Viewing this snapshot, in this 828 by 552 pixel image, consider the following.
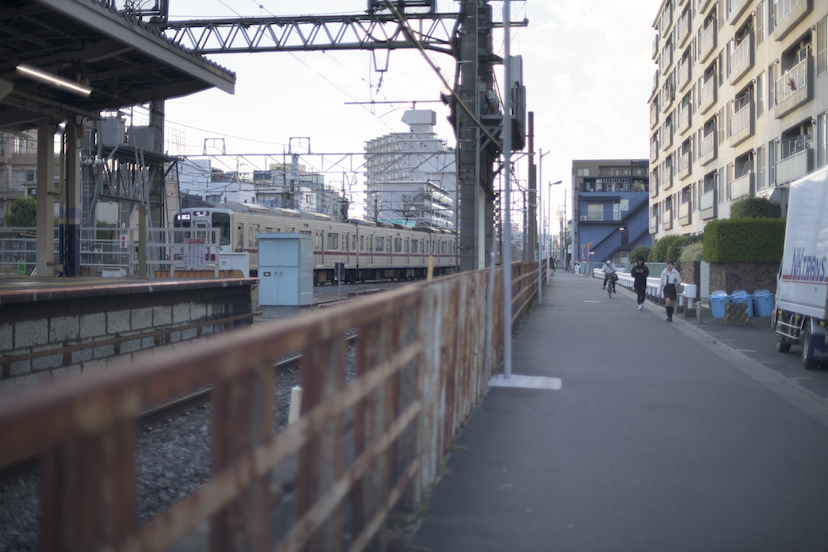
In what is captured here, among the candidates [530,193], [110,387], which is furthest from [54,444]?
[530,193]

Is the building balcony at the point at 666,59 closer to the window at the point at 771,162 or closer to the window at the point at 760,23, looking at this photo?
the window at the point at 760,23

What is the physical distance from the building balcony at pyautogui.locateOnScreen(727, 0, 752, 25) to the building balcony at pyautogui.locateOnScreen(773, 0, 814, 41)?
3733 mm

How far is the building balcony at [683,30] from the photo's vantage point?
41.8 metres

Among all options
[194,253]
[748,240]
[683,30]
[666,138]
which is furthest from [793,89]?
[666,138]

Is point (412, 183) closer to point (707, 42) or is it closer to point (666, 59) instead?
point (707, 42)

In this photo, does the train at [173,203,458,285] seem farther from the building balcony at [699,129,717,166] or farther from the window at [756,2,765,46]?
the window at [756,2,765,46]

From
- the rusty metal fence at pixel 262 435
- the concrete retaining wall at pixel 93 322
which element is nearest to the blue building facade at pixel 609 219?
the concrete retaining wall at pixel 93 322

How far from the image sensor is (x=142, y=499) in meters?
5.13

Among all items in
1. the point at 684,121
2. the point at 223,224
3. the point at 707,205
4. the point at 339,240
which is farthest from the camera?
the point at 684,121

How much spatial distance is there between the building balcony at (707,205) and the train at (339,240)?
13008mm

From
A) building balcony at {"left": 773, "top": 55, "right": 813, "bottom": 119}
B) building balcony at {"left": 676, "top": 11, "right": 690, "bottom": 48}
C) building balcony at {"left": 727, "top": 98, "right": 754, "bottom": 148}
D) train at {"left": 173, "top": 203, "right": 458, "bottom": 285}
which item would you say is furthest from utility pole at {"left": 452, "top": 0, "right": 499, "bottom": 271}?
building balcony at {"left": 676, "top": 11, "right": 690, "bottom": 48}

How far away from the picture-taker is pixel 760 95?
28.8 m

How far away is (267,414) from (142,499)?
3699 mm

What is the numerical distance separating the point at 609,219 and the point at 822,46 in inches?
2126
